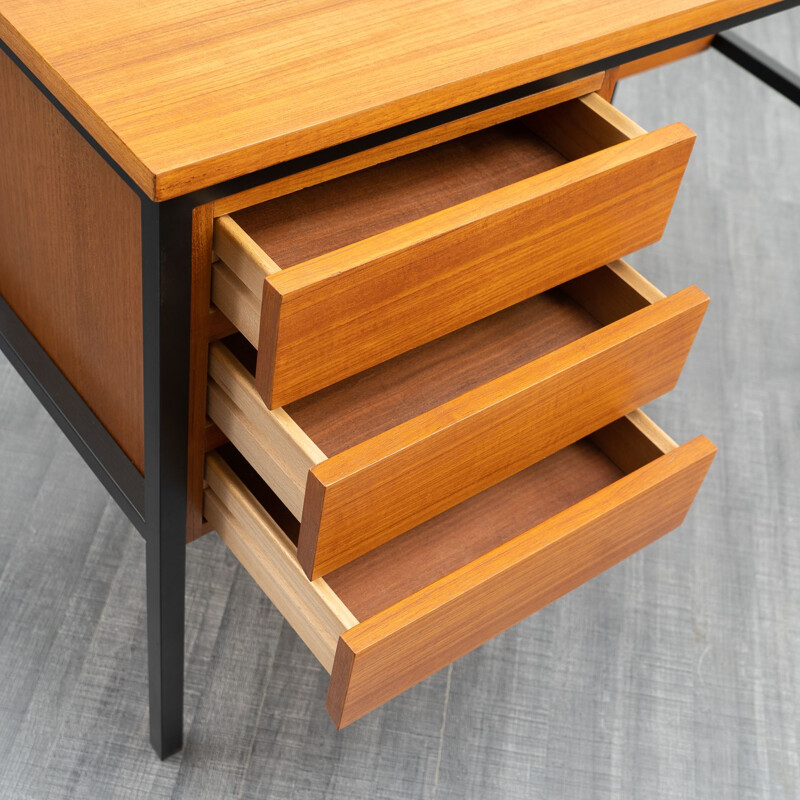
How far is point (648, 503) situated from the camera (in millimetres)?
845

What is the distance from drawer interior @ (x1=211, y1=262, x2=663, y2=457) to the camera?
2.58 ft

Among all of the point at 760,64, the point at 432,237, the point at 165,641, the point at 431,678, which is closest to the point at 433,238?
the point at 432,237

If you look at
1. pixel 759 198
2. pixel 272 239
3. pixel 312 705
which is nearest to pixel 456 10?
pixel 272 239

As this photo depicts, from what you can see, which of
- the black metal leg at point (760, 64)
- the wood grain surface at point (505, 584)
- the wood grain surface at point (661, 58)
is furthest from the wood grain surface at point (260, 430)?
the black metal leg at point (760, 64)

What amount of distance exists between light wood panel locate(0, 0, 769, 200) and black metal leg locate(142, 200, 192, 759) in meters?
0.04

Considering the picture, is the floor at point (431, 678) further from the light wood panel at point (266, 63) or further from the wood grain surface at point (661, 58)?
the light wood panel at point (266, 63)

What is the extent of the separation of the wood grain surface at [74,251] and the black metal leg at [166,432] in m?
0.05

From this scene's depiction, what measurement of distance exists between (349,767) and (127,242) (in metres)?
0.60

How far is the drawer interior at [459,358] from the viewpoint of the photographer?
0.79 meters

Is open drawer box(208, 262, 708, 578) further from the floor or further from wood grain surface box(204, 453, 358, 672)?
the floor

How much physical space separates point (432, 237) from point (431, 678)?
2.02 feet

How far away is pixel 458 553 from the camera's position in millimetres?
856

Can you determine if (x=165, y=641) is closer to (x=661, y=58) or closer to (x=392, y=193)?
(x=392, y=193)

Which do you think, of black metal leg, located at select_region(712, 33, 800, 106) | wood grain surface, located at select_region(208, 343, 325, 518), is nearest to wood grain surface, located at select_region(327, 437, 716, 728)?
wood grain surface, located at select_region(208, 343, 325, 518)
